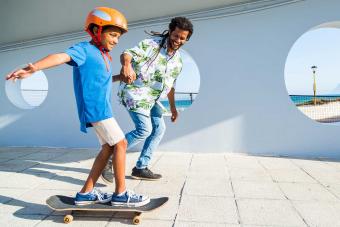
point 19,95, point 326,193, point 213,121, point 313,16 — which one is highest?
point 313,16

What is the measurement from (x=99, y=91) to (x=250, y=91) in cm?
314

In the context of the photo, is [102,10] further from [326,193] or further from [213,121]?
[213,121]

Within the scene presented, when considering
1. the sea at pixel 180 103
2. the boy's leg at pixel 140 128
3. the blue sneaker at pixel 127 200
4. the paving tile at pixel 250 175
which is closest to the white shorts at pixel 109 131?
the blue sneaker at pixel 127 200

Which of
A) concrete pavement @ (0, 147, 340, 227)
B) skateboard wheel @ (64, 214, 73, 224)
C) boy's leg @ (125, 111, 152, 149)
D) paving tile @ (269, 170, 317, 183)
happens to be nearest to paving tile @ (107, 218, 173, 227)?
concrete pavement @ (0, 147, 340, 227)

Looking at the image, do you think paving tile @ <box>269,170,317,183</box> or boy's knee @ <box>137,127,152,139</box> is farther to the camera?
paving tile @ <box>269,170,317,183</box>

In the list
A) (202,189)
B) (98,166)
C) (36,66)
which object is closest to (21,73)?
(36,66)

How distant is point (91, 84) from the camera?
2.23 metres

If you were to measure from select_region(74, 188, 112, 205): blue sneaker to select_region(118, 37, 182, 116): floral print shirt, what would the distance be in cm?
102

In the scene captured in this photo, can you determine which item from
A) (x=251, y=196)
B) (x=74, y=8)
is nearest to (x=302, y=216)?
(x=251, y=196)

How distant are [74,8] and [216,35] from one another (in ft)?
8.29

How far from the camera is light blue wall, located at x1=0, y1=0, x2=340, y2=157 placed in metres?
4.62

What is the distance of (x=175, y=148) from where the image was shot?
206 inches

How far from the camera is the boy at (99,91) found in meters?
2.19

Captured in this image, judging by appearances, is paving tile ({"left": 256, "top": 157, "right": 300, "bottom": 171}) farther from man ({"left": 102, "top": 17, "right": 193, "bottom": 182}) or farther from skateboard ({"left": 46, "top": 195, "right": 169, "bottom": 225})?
skateboard ({"left": 46, "top": 195, "right": 169, "bottom": 225})
